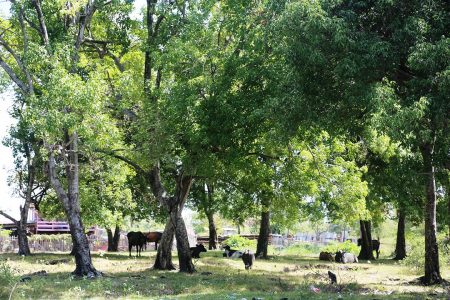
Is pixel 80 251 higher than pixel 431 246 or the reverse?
the reverse

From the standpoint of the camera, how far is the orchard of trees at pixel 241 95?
45.7 feet

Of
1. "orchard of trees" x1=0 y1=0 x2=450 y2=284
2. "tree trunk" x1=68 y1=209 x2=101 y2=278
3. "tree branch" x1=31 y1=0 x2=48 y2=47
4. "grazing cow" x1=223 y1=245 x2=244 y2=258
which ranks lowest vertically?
"grazing cow" x1=223 y1=245 x2=244 y2=258

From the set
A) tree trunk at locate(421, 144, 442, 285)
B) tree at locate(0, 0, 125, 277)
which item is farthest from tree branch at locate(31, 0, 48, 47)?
tree trunk at locate(421, 144, 442, 285)

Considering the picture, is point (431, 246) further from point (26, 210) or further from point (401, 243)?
point (26, 210)

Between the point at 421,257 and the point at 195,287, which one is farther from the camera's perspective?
the point at 421,257

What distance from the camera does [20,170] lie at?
37156mm

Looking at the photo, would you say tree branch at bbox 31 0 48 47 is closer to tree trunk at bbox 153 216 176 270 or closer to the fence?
tree trunk at bbox 153 216 176 270

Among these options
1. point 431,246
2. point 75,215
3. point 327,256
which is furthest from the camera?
point 327,256

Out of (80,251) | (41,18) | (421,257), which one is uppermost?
(41,18)

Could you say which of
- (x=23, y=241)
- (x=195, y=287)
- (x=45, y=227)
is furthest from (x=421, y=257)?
(x=45, y=227)

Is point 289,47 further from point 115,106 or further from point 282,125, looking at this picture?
point 115,106

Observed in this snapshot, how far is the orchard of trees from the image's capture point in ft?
45.7

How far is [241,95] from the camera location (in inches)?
785

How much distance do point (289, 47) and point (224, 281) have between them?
28.9ft
